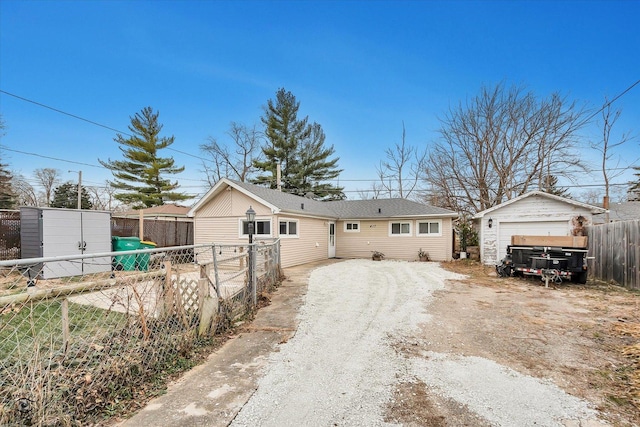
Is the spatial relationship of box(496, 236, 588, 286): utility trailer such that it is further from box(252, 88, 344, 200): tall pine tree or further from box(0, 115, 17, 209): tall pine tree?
box(0, 115, 17, 209): tall pine tree

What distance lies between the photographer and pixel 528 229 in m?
12.4

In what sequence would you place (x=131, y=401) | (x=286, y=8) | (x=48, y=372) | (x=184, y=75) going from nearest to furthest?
(x=48, y=372)
(x=131, y=401)
(x=286, y=8)
(x=184, y=75)

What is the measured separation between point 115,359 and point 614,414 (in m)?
4.38

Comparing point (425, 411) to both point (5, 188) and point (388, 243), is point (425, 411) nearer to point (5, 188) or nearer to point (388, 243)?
point (388, 243)

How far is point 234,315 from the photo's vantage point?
200 inches

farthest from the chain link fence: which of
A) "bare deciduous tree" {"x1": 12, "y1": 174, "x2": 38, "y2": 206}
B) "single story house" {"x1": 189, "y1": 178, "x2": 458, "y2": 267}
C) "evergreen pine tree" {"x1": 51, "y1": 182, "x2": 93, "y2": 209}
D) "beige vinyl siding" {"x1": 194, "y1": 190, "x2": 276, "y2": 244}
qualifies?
"bare deciduous tree" {"x1": 12, "y1": 174, "x2": 38, "y2": 206}

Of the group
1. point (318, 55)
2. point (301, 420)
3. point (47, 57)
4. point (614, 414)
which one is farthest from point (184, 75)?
point (614, 414)

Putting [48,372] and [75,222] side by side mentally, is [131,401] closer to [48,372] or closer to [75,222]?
[48,372]

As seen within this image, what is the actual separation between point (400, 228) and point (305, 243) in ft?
17.9

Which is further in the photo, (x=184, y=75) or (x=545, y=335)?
(x=184, y=75)

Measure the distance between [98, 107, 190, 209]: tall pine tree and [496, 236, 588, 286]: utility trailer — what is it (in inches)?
1046

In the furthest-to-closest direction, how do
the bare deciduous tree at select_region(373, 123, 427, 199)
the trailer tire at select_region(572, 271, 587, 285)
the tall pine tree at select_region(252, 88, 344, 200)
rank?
the tall pine tree at select_region(252, 88, 344, 200) < the bare deciduous tree at select_region(373, 123, 427, 199) < the trailer tire at select_region(572, 271, 587, 285)

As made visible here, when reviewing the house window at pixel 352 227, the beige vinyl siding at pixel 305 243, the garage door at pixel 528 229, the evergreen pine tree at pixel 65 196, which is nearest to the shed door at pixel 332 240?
the beige vinyl siding at pixel 305 243

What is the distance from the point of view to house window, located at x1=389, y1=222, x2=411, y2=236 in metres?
16.0
